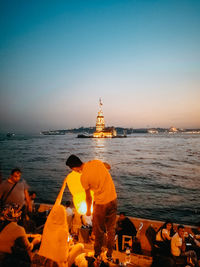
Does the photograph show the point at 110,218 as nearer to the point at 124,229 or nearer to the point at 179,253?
the point at 124,229

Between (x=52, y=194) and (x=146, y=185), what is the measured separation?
428 inches

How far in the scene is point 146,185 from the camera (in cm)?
2156

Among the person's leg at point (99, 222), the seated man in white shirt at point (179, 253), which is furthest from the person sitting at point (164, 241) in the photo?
the person's leg at point (99, 222)

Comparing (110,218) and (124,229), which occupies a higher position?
(110,218)

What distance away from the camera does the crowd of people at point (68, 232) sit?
2.35 metres

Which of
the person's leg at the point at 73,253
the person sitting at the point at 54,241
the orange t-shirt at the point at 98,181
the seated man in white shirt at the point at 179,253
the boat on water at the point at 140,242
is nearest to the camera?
the person sitting at the point at 54,241

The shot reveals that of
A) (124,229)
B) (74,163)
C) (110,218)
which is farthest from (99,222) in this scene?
(124,229)

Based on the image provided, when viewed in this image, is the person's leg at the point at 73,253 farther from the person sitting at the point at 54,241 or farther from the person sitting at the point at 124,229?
the person sitting at the point at 124,229

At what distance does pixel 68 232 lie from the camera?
249 centimetres

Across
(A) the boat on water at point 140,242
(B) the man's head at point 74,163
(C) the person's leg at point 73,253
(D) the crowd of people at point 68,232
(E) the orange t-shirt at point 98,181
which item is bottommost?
(A) the boat on water at point 140,242

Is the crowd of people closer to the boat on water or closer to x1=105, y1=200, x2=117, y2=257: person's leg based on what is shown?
x1=105, y1=200, x2=117, y2=257: person's leg

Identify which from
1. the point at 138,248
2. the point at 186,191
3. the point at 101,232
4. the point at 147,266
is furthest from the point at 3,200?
the point at 186,191

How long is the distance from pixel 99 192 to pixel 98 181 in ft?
0.68

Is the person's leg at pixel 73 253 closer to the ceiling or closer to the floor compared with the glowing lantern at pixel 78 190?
closer to the floor
